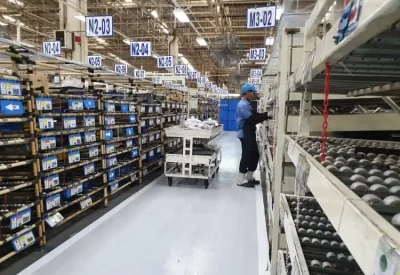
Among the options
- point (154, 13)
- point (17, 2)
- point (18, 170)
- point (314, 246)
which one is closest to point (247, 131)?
point (18, 170)

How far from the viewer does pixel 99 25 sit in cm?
726

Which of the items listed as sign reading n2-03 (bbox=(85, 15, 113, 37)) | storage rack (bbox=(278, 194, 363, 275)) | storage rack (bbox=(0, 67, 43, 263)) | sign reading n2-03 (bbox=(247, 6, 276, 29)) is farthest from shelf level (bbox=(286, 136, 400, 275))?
sign reading n2-03 (bbox=(85, 15, 113, 37))

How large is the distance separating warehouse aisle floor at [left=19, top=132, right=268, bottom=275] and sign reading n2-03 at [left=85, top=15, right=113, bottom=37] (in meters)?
4.37

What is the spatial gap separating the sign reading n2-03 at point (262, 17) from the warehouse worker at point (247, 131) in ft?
5.12

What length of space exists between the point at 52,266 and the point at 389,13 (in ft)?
10.6

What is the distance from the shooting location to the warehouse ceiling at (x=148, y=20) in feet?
36.3

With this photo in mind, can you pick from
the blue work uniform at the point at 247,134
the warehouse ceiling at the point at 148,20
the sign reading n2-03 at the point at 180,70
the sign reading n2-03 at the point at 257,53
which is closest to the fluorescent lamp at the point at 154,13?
the warehouse ceiling at the point at 148,20

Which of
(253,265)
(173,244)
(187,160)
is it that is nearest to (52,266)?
(173,244)

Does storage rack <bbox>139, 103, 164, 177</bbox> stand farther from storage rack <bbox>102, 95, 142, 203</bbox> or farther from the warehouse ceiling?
the warehouse ceiling

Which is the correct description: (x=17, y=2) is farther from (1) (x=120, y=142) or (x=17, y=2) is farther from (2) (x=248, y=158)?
(2) (x=248, y=158)

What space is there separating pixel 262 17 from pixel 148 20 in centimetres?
905

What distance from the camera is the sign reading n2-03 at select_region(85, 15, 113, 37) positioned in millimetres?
7207

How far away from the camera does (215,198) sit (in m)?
5.01

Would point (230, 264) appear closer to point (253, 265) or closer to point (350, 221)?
point (253, 265)
